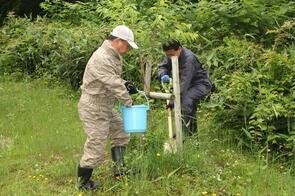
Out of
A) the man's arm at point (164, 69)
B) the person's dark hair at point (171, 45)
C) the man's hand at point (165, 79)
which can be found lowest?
the man's hand at point (165, 79)

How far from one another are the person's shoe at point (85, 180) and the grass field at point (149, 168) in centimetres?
9

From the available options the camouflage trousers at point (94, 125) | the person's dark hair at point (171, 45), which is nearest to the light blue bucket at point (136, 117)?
the camouflage trousers at point (94, 125)

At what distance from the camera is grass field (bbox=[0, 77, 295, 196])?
5805mm

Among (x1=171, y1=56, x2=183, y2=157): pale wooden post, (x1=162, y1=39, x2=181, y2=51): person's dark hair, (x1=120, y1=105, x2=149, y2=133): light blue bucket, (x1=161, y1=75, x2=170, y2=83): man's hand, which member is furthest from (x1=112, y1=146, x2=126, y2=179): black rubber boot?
(x1=162, y1=39, x2=181, y2=51): person's dark hair

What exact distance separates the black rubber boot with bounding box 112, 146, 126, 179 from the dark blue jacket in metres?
A: 1.35

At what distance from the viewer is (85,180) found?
19.1ft

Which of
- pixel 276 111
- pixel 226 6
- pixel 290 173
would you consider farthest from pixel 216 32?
pixel 290 173

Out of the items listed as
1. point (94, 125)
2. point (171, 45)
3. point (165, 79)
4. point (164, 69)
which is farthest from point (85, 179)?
point (164, 69)

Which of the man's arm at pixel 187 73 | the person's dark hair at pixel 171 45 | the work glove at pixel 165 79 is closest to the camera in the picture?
the person's dark hair at pixel 171 45

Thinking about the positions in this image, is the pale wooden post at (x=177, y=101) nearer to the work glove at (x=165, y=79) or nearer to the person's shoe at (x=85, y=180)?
the work glove at (x=165, y=79)

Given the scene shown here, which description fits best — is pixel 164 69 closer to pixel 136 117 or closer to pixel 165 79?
pixel 165 79

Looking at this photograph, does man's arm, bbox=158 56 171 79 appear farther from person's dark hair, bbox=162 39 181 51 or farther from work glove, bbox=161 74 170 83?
person's dark hair, bbox=162 39 181 51

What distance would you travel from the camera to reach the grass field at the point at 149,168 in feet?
19.0

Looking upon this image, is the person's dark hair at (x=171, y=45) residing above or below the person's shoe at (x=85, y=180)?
above
